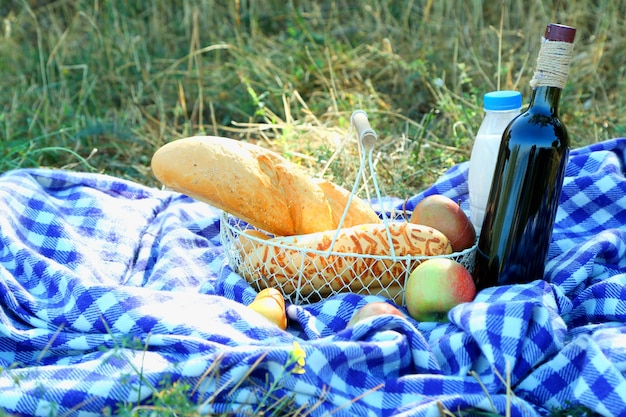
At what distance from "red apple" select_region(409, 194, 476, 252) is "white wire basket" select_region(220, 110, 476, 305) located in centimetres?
4

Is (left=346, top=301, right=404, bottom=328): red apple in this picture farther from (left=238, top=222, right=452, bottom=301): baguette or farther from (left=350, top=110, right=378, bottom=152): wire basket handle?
(left=350, top=110, right=378, bottom=152): wire basket handle

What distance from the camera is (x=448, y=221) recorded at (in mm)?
1658

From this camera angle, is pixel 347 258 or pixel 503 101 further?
pixel 503 101

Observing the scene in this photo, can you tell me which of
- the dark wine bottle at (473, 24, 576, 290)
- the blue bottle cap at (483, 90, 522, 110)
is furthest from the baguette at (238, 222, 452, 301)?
the blue bottle cap at (483, 90, 522, 110)

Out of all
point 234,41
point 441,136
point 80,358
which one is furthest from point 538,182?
point 234,41

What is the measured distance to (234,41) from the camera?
12.8ft

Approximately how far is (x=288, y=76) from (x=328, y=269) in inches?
80.6

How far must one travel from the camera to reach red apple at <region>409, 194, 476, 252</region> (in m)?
1.66

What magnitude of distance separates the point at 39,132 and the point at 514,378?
256 cm

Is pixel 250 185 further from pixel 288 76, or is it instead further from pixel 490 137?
pixel 288 76

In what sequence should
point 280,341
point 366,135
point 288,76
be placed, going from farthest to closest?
point 288,76, point 366,135, point 280,341

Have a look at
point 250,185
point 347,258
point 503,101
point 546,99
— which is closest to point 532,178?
point 546,99

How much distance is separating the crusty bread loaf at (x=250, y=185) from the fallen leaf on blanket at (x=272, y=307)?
0.57 feet

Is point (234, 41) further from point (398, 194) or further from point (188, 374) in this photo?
point (188, 374)
